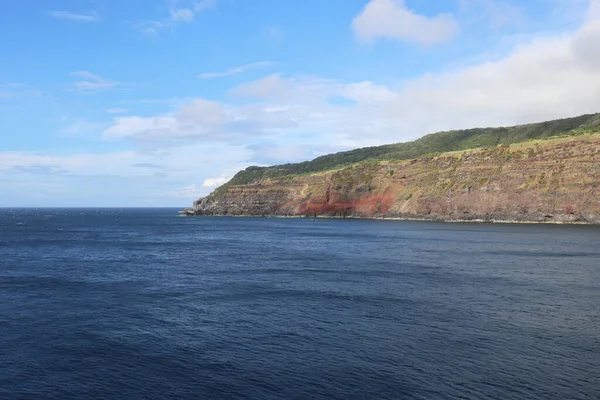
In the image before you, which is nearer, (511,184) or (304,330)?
(304,330)

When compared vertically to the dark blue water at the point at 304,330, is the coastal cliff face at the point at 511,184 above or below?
above

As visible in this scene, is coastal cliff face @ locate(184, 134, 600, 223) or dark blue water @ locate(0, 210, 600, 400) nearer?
dark blue water @ locate(0, 210, 600, 400)

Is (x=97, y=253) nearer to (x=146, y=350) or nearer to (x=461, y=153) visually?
(x=146, y=350)

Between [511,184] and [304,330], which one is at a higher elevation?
[511,184]

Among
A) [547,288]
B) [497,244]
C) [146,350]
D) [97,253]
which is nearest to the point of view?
[146,350]

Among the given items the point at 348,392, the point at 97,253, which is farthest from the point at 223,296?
the point at 97,253

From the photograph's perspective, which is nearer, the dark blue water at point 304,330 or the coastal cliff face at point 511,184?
the dark blue water at point 304,330

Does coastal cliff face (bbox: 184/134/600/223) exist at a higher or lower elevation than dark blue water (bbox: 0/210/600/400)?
higher

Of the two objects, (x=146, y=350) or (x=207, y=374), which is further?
(x=146, y=350)
